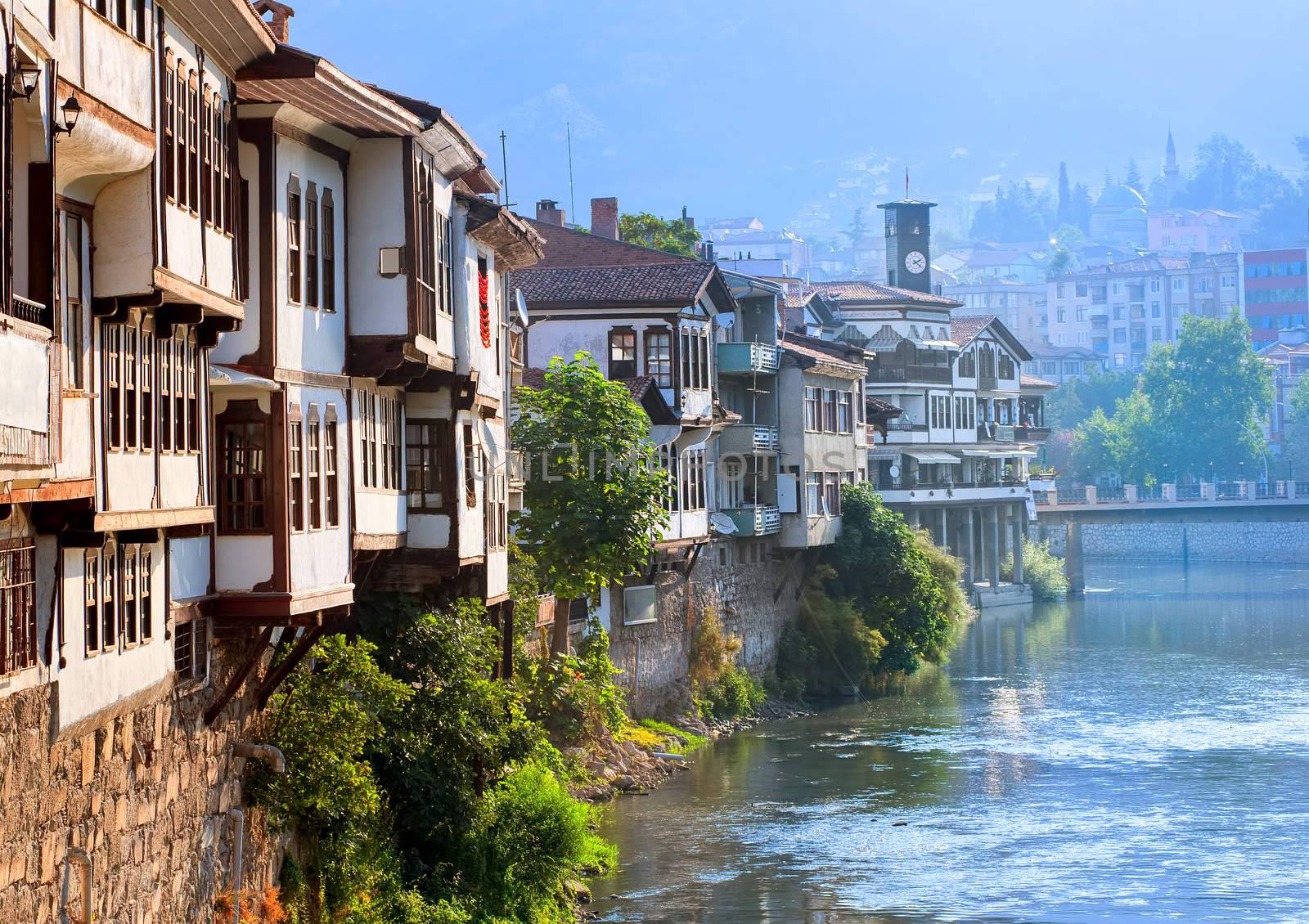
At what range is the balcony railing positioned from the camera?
11.9 metres

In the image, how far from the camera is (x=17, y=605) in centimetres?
1414

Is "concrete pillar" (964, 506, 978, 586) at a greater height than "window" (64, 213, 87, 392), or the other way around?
"window" (64, 213, 87, 392)

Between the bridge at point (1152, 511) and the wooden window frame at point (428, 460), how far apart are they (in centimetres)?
7257

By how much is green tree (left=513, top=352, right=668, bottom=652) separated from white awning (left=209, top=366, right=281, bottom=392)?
18337 mm

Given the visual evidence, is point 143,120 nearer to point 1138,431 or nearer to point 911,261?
point 911,261

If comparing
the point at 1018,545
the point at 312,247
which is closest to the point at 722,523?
the point at 312,247

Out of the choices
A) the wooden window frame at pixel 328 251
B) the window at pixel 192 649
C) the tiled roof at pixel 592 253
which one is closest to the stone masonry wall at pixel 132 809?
the window at pixel 192 649

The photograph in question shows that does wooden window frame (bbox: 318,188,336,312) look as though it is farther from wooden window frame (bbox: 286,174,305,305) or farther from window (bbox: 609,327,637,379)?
window (bbox: 609,327,637,379)

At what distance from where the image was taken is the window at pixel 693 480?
47622 millimetres

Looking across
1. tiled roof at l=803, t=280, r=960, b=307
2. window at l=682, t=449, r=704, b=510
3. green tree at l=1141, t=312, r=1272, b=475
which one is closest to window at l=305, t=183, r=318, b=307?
window at l=682, t=449, r=704, b=510

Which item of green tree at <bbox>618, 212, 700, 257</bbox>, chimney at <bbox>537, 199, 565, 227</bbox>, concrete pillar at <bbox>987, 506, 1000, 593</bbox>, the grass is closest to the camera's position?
the grass

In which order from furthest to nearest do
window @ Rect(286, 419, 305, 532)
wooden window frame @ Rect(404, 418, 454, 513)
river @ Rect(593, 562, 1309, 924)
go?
river @ Rect(593, 562, 1309, 924) < wooden window frame @ Rect(404, 418, 454, 513) < window @ Rect(286, 419, 305, 532)

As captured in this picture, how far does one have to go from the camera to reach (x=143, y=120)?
15305mm

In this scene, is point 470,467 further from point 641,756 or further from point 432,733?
point 641,756
